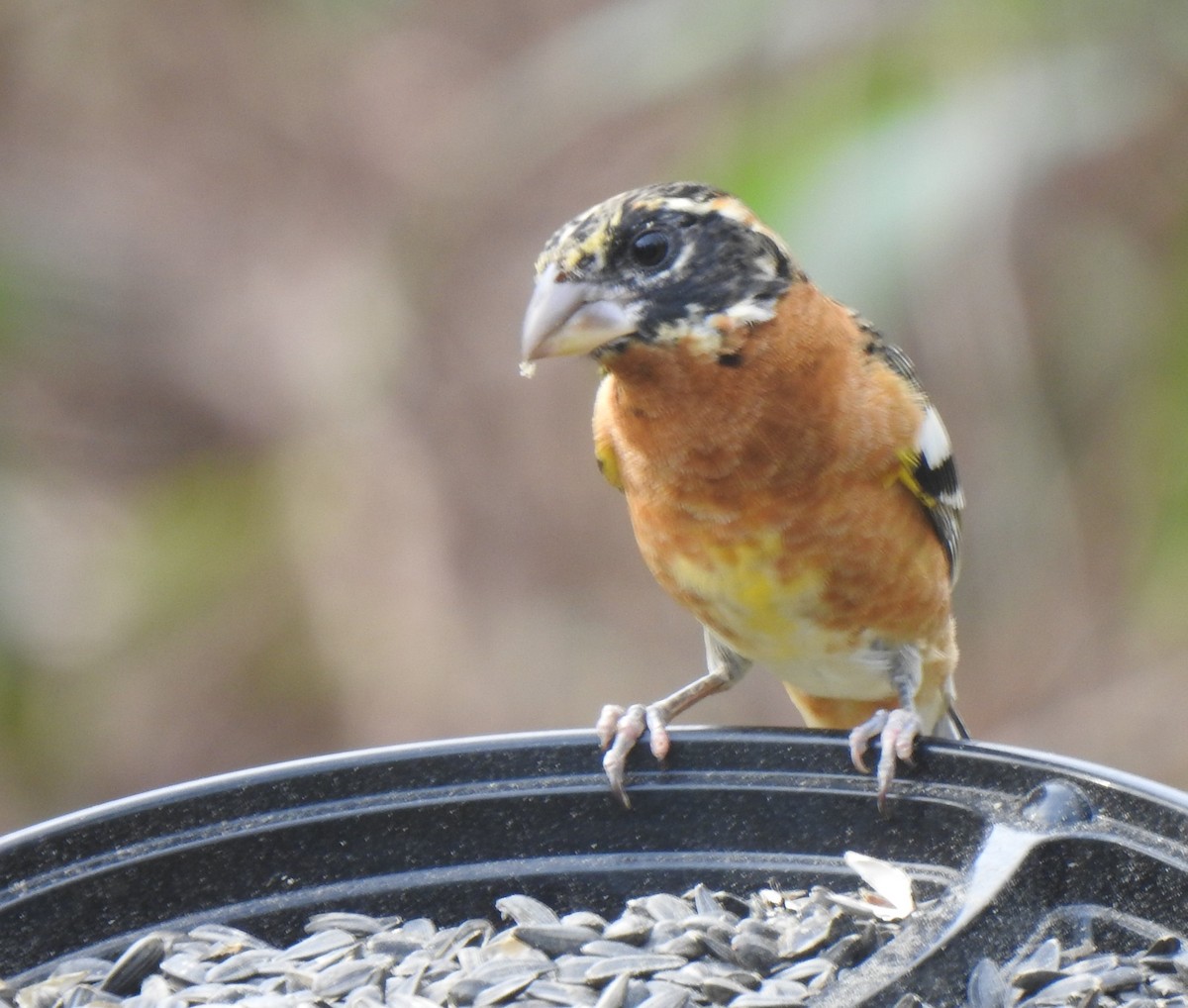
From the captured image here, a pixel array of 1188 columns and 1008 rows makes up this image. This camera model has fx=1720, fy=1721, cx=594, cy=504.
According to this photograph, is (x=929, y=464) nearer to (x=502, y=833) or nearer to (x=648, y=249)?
(x=648, y=249)

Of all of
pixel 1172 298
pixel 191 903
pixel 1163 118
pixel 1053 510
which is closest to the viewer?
pixel 191 903

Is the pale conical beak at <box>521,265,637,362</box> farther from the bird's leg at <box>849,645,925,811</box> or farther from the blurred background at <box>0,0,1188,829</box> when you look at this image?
the blurred background at <box>0,0,1188,829</box>

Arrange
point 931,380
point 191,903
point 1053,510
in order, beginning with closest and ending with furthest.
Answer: point 191,903 → point 1053,510 → point 931,380

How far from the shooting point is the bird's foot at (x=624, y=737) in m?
3.15

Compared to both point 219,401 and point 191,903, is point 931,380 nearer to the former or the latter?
point 219,401

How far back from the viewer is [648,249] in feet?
11.6

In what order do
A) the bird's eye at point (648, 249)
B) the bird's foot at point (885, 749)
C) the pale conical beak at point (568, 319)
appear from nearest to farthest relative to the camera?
1. the bird's foot at point (885, 749)
2. the pale conical beak at point (568, 319)
3. the bird's eye at point (648, 249)

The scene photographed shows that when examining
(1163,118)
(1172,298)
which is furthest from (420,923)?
(1163,118)

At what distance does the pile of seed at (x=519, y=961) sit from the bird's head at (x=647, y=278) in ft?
3.72

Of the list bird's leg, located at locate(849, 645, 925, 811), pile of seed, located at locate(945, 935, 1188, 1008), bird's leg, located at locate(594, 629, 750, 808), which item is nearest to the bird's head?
bird's leg, located at locate(594, 629, 750, 808)

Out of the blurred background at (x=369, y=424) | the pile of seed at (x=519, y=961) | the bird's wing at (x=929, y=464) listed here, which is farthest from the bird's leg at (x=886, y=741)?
the blurred background at (x=369, y=424)

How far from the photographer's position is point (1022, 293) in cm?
812

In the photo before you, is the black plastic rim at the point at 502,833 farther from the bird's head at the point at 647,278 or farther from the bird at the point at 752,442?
the bird's head at the point at 647,278

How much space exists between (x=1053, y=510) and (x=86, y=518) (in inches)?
191
